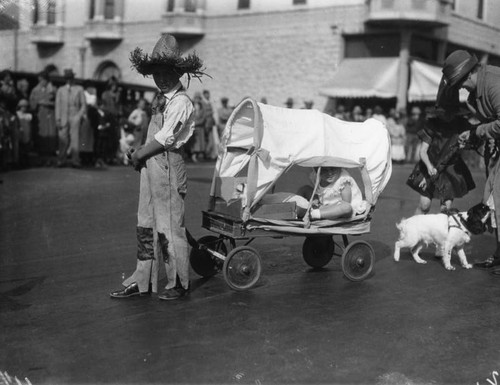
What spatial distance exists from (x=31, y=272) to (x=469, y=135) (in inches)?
193

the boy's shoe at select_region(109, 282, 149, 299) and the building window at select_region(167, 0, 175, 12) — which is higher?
the building window at select_region(167, 0, 175, 12)

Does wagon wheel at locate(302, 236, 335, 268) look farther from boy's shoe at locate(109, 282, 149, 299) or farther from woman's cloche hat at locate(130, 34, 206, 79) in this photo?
woman's cloche hat at locate(130, 34, 206, 79)

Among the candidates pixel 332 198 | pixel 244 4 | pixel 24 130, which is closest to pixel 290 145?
pixel 332 198

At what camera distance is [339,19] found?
33.4 m

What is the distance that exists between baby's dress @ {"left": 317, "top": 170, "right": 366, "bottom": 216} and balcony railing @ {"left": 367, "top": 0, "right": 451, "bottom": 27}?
82.9ft

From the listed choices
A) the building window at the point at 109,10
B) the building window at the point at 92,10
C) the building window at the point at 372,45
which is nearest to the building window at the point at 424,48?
the building window at the point at 372,45

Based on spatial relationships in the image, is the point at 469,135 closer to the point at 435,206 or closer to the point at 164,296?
the point at 164,296

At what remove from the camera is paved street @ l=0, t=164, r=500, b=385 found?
4816 millimetres

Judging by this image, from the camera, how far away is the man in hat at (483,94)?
311 inches

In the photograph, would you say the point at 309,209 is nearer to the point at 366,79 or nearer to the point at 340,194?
the point at 340,194

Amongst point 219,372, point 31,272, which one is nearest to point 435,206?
point 31,272

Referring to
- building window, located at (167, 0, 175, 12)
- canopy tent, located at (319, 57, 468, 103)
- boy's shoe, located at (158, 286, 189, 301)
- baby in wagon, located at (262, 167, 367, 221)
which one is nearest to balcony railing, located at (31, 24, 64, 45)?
building window, located at (167, 0, 175, 12)

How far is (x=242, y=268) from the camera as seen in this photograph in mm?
7000

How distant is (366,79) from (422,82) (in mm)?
2328
